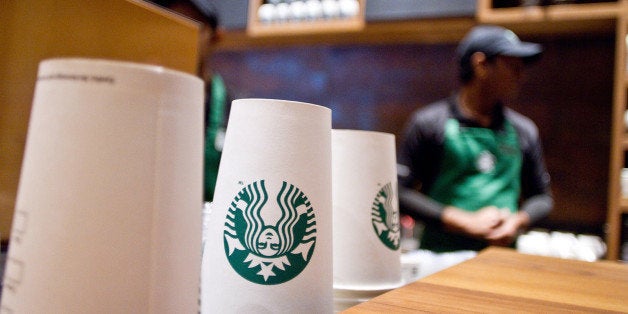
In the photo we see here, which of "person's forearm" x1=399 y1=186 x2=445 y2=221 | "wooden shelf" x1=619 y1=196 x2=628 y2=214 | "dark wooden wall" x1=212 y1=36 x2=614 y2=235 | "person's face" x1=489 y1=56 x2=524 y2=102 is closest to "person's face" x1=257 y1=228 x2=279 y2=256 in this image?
"person's forearm" x1=399 y1=186 x2=445 y2=221

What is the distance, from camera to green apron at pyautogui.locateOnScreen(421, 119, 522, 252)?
2.32 metres

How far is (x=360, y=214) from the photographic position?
64 cm

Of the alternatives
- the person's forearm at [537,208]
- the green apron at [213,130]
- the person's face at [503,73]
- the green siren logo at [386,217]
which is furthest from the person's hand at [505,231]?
the green siren logo at [386,217]

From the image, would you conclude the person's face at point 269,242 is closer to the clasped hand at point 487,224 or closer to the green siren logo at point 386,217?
the green siren logo at point 386,217

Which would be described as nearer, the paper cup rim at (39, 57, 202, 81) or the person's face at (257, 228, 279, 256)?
the paper cup rim at (39, 57, 202, 81)

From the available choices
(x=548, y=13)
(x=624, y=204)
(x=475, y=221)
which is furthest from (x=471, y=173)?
(x=548, y=13)

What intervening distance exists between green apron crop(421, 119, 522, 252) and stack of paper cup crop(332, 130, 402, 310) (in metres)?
1.70

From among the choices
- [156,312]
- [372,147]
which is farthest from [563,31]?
[156,312]

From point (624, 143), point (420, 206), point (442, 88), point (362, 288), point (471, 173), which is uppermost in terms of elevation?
point (442, 88)

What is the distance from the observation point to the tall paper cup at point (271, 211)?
0.48 m

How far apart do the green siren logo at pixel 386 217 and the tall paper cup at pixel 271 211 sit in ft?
0.53

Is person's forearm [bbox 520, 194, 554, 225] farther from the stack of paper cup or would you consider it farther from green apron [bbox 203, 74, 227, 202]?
the stack of paper cup

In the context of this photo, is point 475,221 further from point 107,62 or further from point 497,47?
point 107,62

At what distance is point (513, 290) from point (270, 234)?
0.31 m
